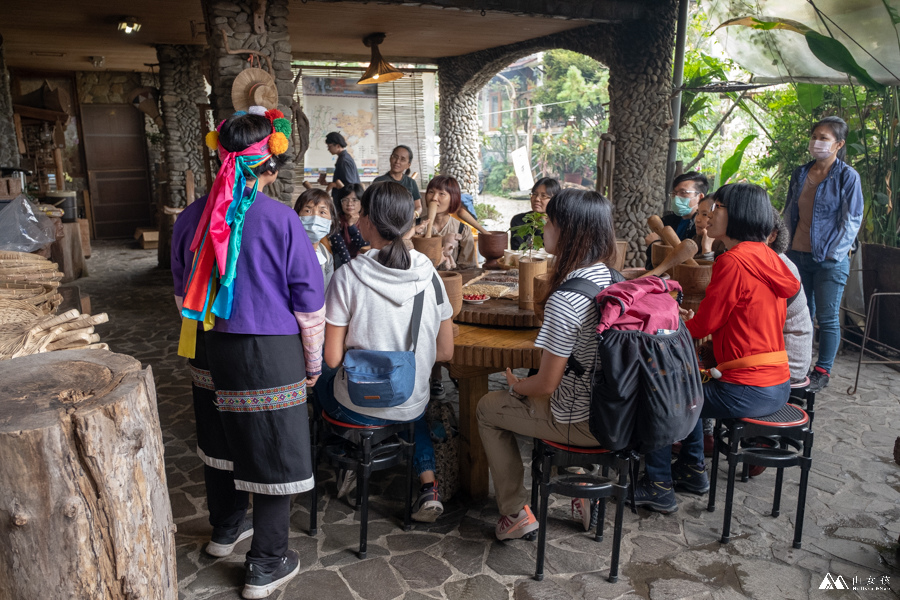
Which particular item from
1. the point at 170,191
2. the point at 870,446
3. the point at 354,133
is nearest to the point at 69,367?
the point at 870,446

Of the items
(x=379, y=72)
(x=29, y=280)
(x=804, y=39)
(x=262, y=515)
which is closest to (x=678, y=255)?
(x=262, y=515)

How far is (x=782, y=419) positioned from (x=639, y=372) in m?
0.94

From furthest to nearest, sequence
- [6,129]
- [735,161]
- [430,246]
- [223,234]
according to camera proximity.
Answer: [6,129] < [735,161] < [430,246] < [223,234]

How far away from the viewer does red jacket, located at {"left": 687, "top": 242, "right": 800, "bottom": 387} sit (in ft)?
8.93

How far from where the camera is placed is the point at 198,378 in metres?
2.47

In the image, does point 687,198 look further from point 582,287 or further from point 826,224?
point 582,287

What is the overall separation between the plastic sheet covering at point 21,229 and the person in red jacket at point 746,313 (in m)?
4.21

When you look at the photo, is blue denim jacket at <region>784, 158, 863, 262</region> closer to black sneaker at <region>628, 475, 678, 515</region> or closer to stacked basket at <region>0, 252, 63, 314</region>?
black sneaker at <region>628, 475, 678, 515</region>

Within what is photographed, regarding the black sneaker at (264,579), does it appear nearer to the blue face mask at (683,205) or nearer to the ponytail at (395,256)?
the ponytail at (395,256)

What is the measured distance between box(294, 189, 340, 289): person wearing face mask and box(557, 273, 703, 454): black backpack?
169cm

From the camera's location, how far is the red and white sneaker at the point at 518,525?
276 cm

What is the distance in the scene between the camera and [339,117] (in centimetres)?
1255

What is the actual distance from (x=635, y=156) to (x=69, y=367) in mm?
6985

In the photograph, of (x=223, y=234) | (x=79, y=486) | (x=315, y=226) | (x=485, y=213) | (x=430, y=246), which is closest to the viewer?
(x=79, y=486)
